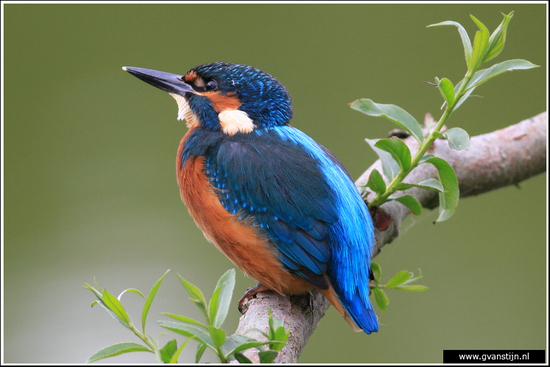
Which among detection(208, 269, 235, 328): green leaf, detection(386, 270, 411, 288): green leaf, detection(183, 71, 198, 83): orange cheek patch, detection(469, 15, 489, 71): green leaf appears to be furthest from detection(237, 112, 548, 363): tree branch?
detection(208, 269, 235, 328): green leaf

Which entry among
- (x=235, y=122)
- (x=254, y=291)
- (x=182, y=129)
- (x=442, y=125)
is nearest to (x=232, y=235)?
(x=254, y=291)

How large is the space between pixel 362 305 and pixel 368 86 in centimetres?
287

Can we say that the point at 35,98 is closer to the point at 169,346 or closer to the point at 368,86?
the point at 368,86

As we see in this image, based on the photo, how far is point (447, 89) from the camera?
1849 mm

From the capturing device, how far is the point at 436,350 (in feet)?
12.2

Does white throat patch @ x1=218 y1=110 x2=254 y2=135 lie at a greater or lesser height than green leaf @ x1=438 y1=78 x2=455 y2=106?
lesser

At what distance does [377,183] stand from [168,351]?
3.28ft

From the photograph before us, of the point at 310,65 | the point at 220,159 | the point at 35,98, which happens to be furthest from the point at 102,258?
the point at 220,159

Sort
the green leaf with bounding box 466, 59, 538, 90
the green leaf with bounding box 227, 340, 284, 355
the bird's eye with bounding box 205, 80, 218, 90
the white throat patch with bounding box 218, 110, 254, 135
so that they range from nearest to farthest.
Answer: the green leaf with bounding box 227, 340, 284, 355 < the green leaf with bounding box 466, 59, 538, 90 < the white throat patch with bounding box 218, 110, 254, 135 < the bird's eye with bounding box 205, 80, 218, 90

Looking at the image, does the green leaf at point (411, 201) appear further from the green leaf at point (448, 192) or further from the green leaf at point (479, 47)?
the green leaf at point (479, 47)

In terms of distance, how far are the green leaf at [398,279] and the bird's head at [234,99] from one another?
71 centimetres

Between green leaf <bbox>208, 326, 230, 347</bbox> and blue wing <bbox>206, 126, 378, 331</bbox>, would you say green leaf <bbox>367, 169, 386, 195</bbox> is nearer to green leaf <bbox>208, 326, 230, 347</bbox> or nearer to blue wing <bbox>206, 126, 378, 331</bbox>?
blue wing <bbox>206, 126, 378, 331</bbox>

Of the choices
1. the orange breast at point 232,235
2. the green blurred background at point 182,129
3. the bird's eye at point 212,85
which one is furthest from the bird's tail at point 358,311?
the green blurred background at point 182,129

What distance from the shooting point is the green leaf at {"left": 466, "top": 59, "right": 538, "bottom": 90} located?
1754 millimetres
